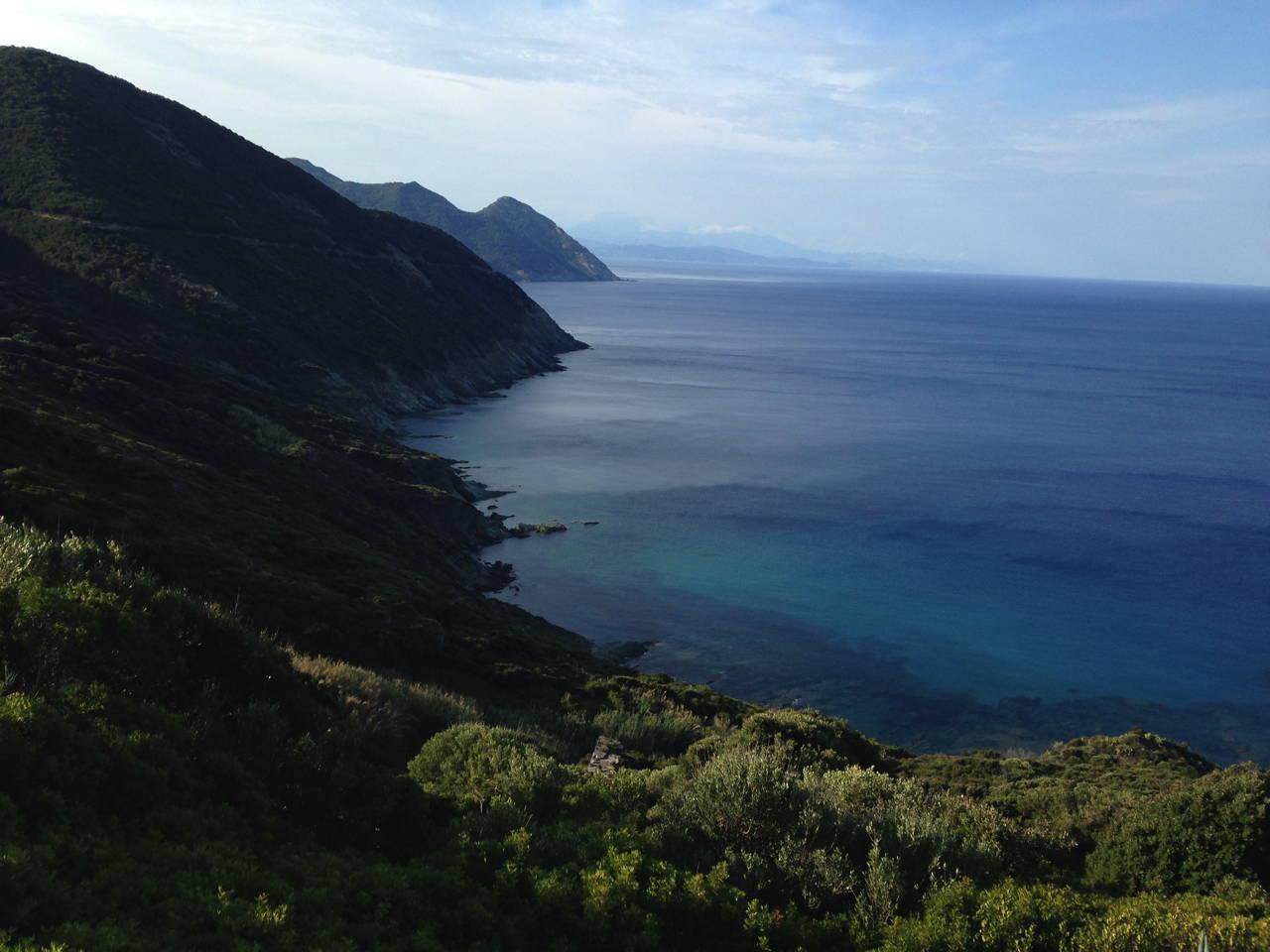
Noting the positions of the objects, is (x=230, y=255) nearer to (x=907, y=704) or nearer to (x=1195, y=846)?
(x=907, y=704)

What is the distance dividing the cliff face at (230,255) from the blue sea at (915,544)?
909 cm

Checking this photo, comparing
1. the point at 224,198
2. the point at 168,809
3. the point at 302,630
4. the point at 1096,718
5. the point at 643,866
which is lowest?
the point at 1096,718

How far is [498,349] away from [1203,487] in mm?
76305

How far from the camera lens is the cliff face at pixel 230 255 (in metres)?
67.3

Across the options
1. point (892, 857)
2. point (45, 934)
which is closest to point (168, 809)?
point (45, 934)

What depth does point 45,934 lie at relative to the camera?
602 centimetres

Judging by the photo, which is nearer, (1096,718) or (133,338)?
(1096,718)

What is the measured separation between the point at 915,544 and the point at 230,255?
66626mm

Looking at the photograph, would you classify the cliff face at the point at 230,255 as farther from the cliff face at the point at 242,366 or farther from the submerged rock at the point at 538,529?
the submerged rock at the point at 538,529

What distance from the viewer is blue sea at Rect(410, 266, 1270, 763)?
34.8 meters

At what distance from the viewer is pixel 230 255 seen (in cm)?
8156

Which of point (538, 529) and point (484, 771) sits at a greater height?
point (484, 771)

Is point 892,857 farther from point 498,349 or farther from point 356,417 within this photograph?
point 498,349

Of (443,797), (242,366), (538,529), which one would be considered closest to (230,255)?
(242,366)
